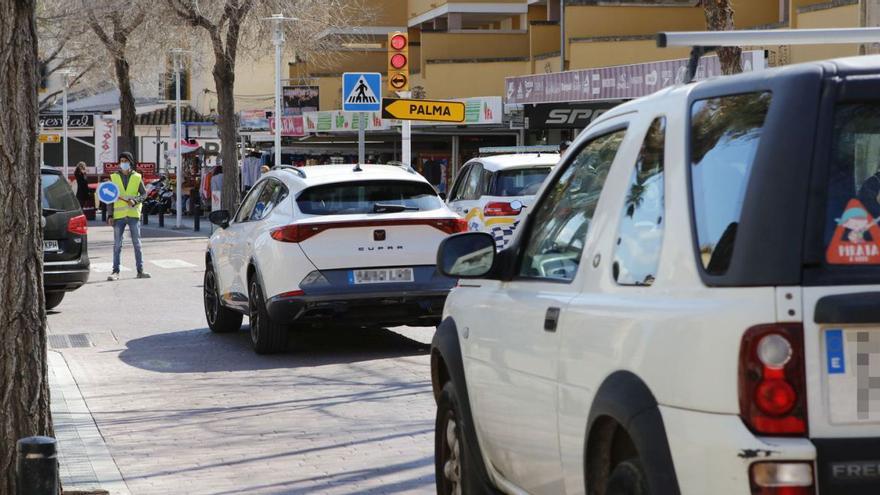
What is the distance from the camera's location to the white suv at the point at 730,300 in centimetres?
363

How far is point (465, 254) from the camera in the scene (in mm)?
5746

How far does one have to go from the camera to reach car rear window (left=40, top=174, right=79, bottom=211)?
17469 millimetres

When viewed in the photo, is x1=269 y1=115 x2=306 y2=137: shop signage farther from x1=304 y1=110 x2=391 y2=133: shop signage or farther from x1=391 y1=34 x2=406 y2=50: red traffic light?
x1=391 y1=34 x2=406 y2=50: red traffic light

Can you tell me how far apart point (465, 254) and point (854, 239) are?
2.22 meters

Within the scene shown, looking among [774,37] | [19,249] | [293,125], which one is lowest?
[19,249]

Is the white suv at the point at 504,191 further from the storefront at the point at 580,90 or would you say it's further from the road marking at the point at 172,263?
the road marking at the point at 172,263

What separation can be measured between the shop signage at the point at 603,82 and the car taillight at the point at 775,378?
769 inches

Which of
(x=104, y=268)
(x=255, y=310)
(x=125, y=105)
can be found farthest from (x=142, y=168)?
(x=255, y=310)

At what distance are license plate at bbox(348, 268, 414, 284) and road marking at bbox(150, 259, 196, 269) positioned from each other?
Answer: 13226 mm

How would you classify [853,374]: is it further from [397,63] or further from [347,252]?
[397,63]

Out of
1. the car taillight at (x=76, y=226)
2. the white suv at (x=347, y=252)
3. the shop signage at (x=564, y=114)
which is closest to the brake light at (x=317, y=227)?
the white suv at (x=347, y=252)

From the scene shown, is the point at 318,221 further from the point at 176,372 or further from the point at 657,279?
the point at 657,279

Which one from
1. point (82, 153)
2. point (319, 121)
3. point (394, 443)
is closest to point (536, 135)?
point (319, 121)

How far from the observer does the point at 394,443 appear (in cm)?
907
